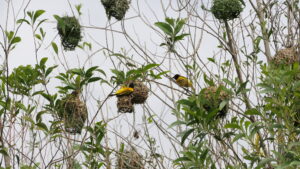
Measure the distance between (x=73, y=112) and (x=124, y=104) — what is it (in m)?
0.46

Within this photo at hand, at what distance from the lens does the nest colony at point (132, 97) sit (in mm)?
4081

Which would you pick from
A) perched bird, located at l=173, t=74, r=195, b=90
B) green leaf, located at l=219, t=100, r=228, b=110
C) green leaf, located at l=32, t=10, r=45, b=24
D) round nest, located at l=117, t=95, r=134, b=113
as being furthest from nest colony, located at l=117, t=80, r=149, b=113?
green leaf, located at l=219, t=100, r=228, b=110

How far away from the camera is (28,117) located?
4.05 meters

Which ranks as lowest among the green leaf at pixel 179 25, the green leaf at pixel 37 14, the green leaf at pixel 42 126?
the green leaf at pixel 42 126

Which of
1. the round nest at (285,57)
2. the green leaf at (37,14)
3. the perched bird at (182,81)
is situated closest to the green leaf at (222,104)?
the round nest at (285,57)

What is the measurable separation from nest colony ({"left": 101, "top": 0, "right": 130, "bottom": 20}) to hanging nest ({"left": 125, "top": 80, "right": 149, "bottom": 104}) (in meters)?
0.84

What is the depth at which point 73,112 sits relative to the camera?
13.6 ft

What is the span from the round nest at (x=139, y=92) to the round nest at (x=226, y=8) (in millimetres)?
971

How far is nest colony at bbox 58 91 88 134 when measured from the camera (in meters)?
4.16

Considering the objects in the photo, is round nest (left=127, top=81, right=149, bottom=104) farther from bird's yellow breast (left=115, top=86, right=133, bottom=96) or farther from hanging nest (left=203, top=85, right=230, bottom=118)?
hanging nest (left=203, top=85, right=230, bottom=118)

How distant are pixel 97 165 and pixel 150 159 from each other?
0.90 m

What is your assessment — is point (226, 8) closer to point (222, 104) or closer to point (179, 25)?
point (179, 25)

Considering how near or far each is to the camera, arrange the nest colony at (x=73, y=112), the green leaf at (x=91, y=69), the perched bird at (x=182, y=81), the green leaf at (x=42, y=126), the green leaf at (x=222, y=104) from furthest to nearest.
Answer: the perched bird at (x=182, y=81) < the nest colony at (x=73, y=112) < the green leaf at (x=42, y=126) < the green leaf at (x=91, y=69) < the green leaf at (x=222, y=104)

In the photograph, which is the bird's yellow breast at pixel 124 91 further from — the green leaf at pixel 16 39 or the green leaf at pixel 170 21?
the green leaf at pixel 16 39
